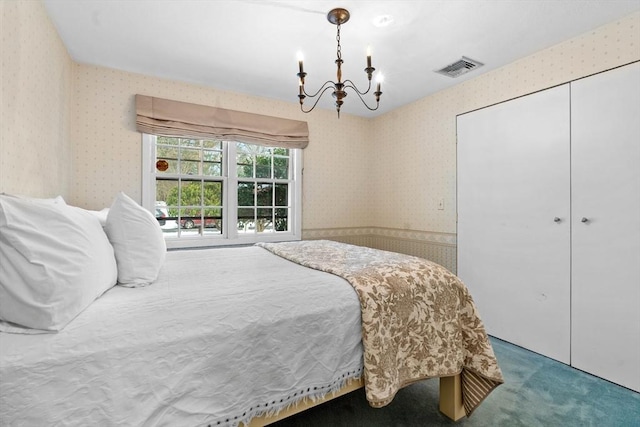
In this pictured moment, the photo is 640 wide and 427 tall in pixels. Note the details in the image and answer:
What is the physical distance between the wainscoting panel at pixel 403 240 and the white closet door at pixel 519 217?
18 cm

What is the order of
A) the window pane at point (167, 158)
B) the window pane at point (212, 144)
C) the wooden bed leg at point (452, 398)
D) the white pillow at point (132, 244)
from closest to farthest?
the white pillow at point (132, 244) < the wooden bed leg at point (452, 398) < the window pane at point (167, 158) < the window pane at point (212, 144)

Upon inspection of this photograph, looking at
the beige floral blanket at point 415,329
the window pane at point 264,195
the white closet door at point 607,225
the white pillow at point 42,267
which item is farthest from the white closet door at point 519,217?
the white pillow at point 42,267

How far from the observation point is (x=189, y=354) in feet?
3.15

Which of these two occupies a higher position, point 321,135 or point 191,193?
point 321,135

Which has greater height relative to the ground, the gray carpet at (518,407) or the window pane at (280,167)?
the window pane at (280,167)

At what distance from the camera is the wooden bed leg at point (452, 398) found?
157 cm

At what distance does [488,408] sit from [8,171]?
285cm

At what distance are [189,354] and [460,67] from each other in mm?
3025

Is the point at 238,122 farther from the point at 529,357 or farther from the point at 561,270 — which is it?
the point at 529,357

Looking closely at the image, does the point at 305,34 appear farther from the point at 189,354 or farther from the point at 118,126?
the point at 189,354

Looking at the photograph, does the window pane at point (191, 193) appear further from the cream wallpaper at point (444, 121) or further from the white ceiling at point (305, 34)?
the cream wallpaper at point (444, 121)

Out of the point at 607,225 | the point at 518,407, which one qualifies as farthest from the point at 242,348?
the point at 607,225

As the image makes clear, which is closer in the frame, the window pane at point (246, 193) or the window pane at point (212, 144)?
the window pane at point (212, 144)

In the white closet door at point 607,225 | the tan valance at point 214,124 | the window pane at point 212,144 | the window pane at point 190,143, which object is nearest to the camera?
the white closet door at point 607,225
